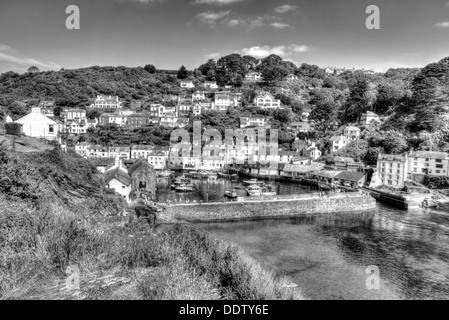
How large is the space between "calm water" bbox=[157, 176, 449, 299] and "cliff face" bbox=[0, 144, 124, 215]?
6.95m

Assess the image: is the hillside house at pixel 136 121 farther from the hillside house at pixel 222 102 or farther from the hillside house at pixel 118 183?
the hillside house at pixel 118 183

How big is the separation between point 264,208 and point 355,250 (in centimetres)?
732

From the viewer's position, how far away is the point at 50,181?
35.7 feet

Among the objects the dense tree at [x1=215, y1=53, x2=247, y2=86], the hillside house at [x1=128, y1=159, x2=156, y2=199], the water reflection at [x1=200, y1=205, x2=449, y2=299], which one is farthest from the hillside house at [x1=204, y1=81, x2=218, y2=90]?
the water reflection at [x1=200, y1=205, x2=449, y2=299]

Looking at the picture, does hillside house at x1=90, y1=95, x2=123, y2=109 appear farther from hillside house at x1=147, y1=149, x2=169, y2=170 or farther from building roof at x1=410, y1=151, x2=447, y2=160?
building roof at x1=410, y1=151, x2=447, y2=160

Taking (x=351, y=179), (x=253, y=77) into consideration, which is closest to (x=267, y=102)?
(x=253, y=77)

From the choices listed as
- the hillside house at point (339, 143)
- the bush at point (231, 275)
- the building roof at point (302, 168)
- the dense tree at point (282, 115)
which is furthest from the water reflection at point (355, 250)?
A: the dense tree at point (282, 115)

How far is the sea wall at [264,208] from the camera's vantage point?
2044cm

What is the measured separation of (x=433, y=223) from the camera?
66.4 feet

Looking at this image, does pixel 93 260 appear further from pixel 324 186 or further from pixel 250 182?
pixel 324 186

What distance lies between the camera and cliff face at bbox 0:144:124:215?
845 centimetres
